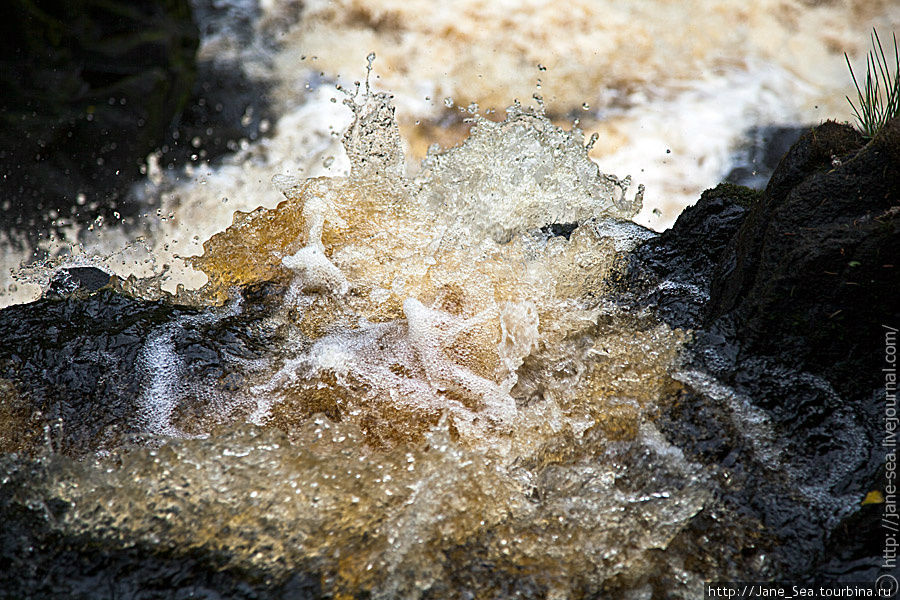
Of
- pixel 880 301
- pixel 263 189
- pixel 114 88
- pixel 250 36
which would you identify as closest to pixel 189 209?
pixel 263 189

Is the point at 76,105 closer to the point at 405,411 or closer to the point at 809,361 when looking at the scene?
the point at 405,411

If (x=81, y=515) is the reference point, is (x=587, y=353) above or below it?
above

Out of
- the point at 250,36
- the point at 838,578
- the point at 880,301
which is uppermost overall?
the point at 250,36

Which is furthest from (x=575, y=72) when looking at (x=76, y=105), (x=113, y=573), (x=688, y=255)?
(x=113, y=573)

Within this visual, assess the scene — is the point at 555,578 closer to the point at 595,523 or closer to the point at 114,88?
the point at 595,523

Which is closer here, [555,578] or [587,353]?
[555,578]

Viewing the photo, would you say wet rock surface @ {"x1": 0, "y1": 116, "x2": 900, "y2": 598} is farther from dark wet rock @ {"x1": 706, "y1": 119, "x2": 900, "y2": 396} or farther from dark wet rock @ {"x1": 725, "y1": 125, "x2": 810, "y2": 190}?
dark wet rock @ {"x1": 725, "y1": 125, "x2": 810, "y2": 190}

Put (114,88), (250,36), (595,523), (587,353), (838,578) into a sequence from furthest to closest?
(250,36), (114,88), (587,353), (595,523), (838,578)
